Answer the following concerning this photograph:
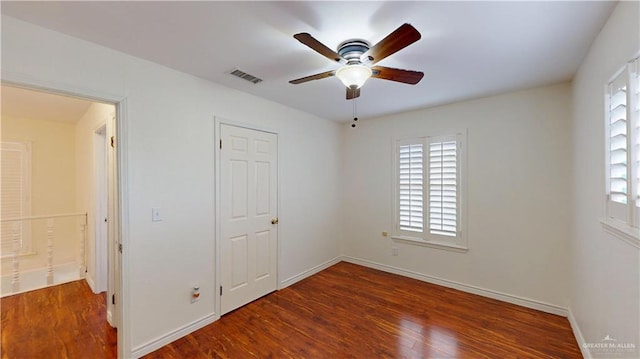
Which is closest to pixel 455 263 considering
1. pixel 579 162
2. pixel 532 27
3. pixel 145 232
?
pixel 579 162

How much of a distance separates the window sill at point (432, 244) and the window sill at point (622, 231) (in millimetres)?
1754

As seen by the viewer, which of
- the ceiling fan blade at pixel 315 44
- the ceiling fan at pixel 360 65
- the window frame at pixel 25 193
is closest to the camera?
the ceiling fan blade at pixel 315 44

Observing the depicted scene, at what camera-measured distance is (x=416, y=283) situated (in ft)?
11.8

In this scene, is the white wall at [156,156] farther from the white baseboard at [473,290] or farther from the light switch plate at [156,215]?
the white baseboard at [473,290]

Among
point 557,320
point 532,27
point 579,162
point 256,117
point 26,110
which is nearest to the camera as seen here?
point 532,27

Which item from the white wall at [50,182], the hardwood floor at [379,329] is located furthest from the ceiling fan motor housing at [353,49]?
the white wall at [50,182]

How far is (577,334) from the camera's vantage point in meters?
2.27

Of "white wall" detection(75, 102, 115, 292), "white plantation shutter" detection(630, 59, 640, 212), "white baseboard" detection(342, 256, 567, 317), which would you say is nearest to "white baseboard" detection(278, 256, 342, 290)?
"white baseboard" detection(342, 256, 567, 317)

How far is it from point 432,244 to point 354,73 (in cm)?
281

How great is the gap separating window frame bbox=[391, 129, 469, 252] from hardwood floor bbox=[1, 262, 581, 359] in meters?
0.64

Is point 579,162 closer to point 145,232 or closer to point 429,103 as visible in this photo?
point 429,103

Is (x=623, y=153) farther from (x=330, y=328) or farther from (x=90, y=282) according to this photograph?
(x=90, y=282)

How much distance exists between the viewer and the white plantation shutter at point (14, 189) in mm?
3906

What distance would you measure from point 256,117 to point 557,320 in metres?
3.96
